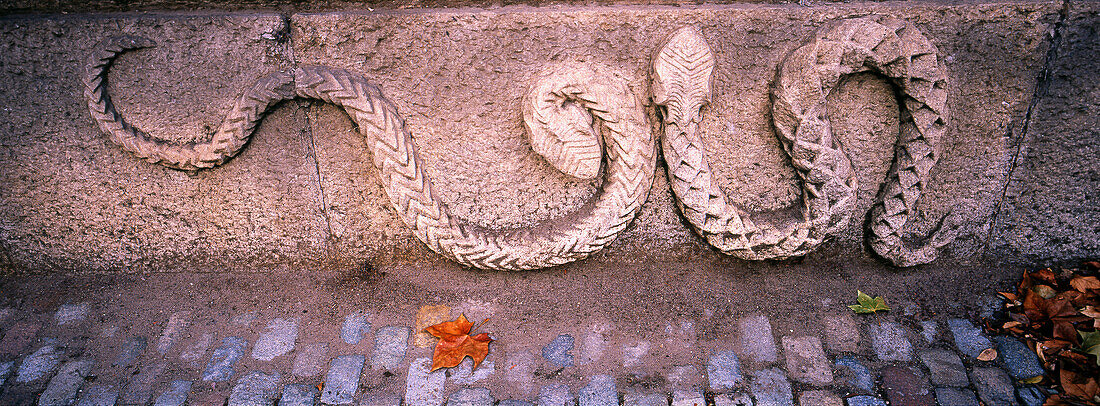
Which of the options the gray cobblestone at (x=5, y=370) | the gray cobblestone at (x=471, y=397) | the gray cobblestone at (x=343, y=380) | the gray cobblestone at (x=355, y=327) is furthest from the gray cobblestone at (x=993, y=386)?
the gray cobblestone at (x=5, y=370)

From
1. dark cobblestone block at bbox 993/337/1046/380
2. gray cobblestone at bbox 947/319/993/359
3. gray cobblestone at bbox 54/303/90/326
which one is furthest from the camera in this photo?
gray cobblestone at bbox 54/303/90/326

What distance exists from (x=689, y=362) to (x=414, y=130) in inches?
56.1

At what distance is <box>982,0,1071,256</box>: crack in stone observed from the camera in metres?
2.22

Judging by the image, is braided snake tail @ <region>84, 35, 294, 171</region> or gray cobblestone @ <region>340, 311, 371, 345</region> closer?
braided snake tail @ <region>84, 35, 294, 171</region>

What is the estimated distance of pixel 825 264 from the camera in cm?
263

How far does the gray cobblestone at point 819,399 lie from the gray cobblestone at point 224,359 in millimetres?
2151

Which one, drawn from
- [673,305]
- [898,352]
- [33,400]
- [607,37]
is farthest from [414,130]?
[898,352]

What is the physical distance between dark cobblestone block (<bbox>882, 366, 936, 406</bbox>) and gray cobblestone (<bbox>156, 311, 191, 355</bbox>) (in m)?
2.79

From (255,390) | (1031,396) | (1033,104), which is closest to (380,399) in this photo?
(255,390)

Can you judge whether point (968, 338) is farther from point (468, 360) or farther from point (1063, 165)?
point (468, 360)

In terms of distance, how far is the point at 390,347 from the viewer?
7.70ft

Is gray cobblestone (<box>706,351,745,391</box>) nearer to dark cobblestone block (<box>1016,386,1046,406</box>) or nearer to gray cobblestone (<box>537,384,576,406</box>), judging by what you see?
gray cobblestone (<box>537,384,576,406</box>)

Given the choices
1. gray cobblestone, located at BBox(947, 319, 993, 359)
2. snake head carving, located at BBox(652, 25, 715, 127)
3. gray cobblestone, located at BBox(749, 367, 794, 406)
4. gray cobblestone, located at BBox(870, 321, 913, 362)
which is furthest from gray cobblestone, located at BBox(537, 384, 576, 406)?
gray cobblestone, located at BBox(947, 319, 993, 359)

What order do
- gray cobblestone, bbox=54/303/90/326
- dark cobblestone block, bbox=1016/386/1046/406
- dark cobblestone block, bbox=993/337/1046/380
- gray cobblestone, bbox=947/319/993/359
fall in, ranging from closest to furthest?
dark cobblestone block, bbox=1016/386/1046/406 → dark cobblestone block, bbox=993/337/1046/380 → gray cobblestone, bbox=947/319/993/359 → gray cobblestone, bbox=54/303/90/326
